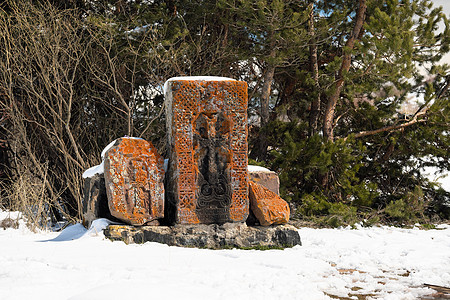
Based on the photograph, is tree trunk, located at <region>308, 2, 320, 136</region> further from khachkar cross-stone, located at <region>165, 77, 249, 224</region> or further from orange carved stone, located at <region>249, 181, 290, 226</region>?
khachkar cross-stone, located at <region>165, 77, 249, 224</region>

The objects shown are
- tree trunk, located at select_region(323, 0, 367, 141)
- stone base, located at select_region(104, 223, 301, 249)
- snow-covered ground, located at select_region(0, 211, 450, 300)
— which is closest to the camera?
snow-covered ground, located at select_region(0, 211, 450, 300)

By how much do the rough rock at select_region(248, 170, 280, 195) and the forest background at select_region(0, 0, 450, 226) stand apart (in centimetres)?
211

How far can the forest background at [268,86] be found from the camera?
9648mm

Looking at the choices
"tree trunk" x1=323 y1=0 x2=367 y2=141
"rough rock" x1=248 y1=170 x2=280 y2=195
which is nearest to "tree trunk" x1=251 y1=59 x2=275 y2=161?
"tree trunk" x1=323 y1=0 x2=367 y2=141

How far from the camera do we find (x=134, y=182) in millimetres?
5969

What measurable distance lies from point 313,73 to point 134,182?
611cm

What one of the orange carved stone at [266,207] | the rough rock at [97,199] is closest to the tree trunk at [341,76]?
the orange carved stone at [266,207]

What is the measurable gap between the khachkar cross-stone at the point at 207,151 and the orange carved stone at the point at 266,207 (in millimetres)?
→ 178

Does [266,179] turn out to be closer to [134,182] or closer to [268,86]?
[134,182]

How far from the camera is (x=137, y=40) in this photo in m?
10.6

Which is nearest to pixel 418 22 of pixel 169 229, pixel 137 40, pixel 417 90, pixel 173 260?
pixel 417 90

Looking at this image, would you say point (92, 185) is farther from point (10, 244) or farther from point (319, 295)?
point (319, 295)

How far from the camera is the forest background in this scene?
9648mm

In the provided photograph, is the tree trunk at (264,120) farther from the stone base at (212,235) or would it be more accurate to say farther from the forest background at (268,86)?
the stone base at (212,235)
